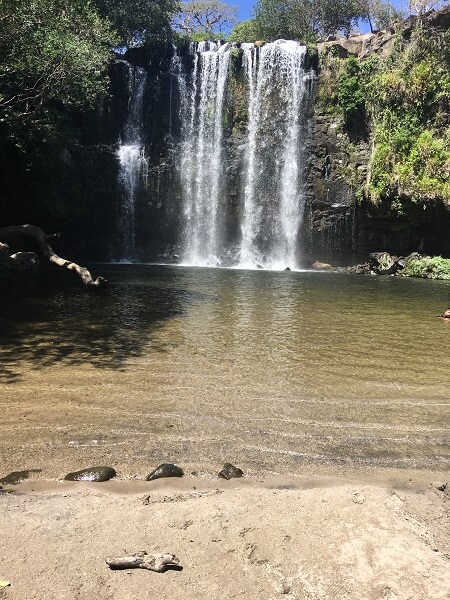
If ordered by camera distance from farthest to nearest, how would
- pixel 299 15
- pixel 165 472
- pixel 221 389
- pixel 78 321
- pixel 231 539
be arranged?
pixel 299 15 → pixel 78 321 → pixel 221 389 → pixel 165 472 → pixel 231 539

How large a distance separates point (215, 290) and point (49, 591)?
12312mm

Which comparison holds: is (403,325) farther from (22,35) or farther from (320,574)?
(22,35)

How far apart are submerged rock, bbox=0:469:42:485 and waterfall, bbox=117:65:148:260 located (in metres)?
25.6

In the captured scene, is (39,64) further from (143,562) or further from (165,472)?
(143,562)

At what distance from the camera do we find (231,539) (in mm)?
2770

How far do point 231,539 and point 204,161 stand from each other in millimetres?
27060

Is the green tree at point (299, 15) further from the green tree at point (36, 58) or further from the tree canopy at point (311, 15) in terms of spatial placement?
the green tree at point (36, 58)

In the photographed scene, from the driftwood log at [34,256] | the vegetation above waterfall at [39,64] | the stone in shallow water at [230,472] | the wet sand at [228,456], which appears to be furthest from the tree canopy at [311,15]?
the stone in shallow water at [230,472]

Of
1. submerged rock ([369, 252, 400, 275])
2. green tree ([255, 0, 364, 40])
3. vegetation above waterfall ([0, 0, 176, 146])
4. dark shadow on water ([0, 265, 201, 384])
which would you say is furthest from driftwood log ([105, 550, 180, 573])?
green tree ([255, 0, 364, 40])

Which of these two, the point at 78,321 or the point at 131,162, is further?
the point at 131,162

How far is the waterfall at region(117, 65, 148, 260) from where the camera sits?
27953 mm

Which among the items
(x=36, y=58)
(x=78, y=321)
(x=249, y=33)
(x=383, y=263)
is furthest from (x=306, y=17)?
(x=78, y=321)

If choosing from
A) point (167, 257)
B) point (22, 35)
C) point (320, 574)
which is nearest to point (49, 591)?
point (320, 574)

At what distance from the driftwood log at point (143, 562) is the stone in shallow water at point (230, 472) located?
1.15 metres
